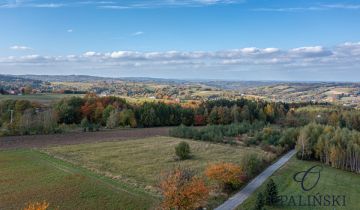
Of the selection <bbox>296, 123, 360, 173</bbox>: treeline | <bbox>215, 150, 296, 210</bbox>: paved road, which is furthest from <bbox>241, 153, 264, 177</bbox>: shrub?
<bbox>296, 123, 360, 173</bbox>: treeline

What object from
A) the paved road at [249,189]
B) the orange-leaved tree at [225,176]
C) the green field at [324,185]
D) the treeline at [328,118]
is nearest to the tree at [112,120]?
the paved road at [249,189]

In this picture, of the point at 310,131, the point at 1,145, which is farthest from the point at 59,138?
the point at 310,131

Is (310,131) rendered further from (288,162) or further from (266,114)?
(266,114)

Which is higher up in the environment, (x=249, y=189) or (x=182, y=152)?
(x=182, y=152)

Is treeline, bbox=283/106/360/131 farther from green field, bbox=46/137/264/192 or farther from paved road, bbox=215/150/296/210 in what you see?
paved road, bbox=215/150/296/210

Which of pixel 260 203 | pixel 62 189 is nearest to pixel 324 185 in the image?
pixel 260 203

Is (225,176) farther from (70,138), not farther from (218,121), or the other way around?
(218,121)
